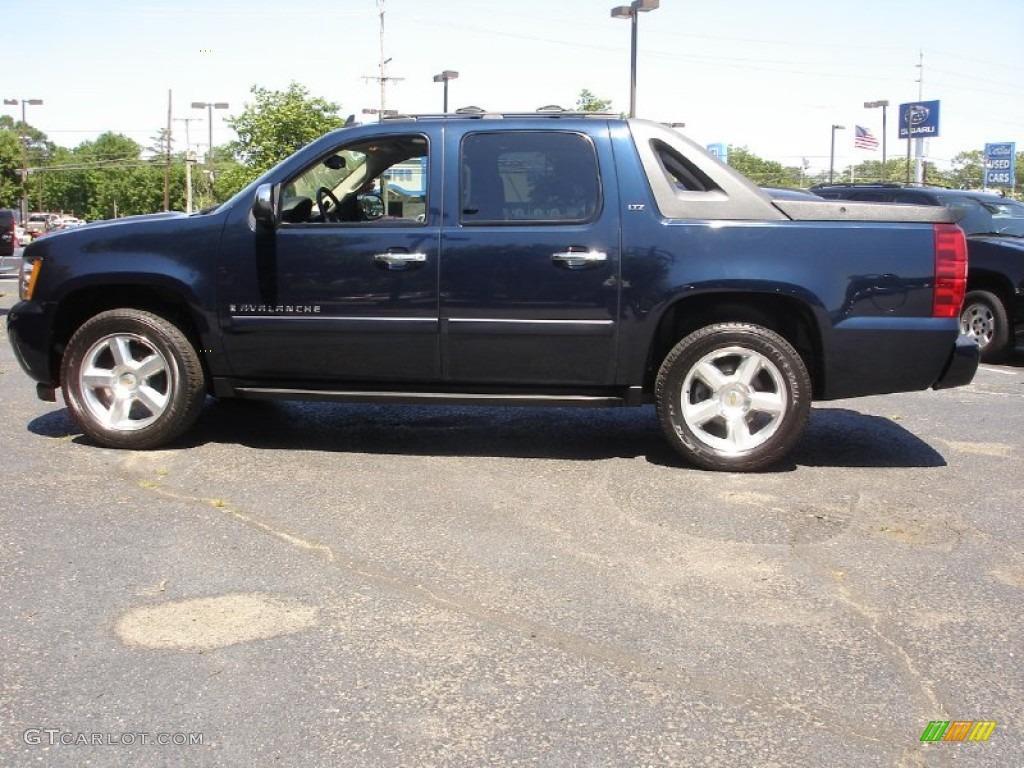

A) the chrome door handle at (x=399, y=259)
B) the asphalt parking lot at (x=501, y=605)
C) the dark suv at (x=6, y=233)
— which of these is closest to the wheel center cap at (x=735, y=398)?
the asphalt parking lot at (x=501, y=605)

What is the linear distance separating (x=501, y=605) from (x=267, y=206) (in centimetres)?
272

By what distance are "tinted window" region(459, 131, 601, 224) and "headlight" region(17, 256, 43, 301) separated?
8.02ft

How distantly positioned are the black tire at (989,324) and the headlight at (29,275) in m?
8.59

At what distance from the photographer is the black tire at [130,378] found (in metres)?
5.55

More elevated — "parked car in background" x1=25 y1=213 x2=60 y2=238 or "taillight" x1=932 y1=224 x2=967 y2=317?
"parked car in background" x1=25 y1=213 x2=60 y2=238

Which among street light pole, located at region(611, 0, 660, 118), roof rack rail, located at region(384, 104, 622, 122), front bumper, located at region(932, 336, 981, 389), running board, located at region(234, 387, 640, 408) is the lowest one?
running board, located at region(234, 387, 640, 408)

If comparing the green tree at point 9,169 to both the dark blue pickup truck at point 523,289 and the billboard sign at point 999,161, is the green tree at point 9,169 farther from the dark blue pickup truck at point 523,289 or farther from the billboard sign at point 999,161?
the dark blue pickup truck at point 523,289

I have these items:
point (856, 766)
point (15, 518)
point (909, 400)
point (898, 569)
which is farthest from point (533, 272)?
point (909, 400)

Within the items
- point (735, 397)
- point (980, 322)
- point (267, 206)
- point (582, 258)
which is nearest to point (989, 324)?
point (980, 322)

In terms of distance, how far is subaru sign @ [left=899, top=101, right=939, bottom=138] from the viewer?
57719 millimetres

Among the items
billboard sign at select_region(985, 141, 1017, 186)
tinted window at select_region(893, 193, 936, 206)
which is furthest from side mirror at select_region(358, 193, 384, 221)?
billboard sign at select_region(985, 141, 1017, 186)

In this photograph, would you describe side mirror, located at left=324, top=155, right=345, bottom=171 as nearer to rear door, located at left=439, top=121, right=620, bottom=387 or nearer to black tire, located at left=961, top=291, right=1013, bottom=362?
rear door, located at left=439, top=121, right=620, bottom=387

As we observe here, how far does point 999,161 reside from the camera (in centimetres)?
5566

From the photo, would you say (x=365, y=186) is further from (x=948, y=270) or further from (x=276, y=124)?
(x=276, y=124)
